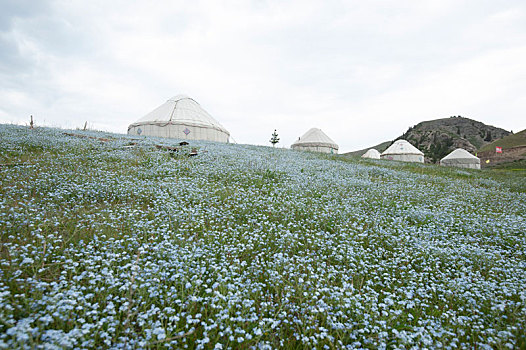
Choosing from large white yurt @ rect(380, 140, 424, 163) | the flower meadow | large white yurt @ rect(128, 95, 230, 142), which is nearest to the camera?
the flower meadow

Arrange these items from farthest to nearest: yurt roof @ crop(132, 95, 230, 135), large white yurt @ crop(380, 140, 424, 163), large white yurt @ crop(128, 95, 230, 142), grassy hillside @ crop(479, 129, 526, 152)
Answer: grassy hillside @ crop(479, 129, 526, 152) → large white yurt @ crop(380, 140, 424, 163) → yurt roof @ crop(132, 95, 230, 135) → large white yurt @ crop(128, 95, 230, 142)

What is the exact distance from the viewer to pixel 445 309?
3252 mm

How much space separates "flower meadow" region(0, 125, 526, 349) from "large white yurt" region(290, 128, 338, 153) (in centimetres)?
3374

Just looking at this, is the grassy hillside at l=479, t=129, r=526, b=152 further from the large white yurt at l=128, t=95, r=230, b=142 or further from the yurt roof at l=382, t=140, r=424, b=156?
the large white yurt at l=128, t=95, r=230, b=142

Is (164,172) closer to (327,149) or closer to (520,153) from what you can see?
(327,149)

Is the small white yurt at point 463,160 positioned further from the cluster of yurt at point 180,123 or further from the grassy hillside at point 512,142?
the grassy hillside at point 512,142

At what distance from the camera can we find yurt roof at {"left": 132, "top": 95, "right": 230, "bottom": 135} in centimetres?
3117

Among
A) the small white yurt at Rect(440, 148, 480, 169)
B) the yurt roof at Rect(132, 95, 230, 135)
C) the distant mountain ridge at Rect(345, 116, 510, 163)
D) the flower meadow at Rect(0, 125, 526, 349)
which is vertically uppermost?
the distant mountain ridge at Rect(345, 116, 510, 163)

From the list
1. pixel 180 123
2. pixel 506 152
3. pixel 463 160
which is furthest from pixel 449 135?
pixel 180 123

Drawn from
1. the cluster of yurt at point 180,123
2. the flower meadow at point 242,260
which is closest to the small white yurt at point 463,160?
the cluster of yurt at point 180,123

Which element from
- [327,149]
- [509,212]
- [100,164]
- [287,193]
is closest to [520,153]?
[327,149]

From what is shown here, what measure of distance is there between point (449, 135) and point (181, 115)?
106868 mm

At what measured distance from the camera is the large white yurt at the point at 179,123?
3062cm

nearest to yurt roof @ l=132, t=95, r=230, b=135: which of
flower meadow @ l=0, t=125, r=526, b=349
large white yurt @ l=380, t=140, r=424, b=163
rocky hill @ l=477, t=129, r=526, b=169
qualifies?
flower meadow @ l=0, t=125, r=526, b=349
